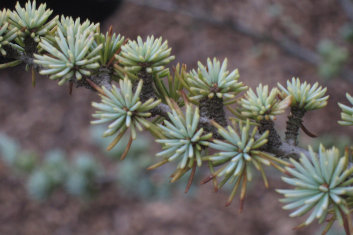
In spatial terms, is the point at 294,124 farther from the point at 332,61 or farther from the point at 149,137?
the point at 149,137

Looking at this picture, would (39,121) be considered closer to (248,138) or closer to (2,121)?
(2,121)

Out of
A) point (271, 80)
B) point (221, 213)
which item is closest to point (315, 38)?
point (271, 80)

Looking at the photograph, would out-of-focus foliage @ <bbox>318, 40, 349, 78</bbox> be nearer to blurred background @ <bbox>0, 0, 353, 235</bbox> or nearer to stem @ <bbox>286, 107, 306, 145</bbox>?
blurred background @ <bbox>0, 0, 353, 235</bbox>

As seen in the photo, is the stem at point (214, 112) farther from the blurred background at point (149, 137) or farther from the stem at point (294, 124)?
the blurred background at point (149, 137)

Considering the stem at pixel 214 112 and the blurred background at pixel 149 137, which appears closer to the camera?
the stem at pixel 214 112

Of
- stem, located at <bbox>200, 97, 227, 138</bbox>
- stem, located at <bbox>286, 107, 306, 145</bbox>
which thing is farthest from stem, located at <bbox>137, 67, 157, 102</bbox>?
stem, located at <bbox>286, 107, 306, 145</bbox>

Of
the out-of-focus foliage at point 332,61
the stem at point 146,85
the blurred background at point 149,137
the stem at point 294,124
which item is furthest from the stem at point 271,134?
the out-of-focus foliage at point 332,61
